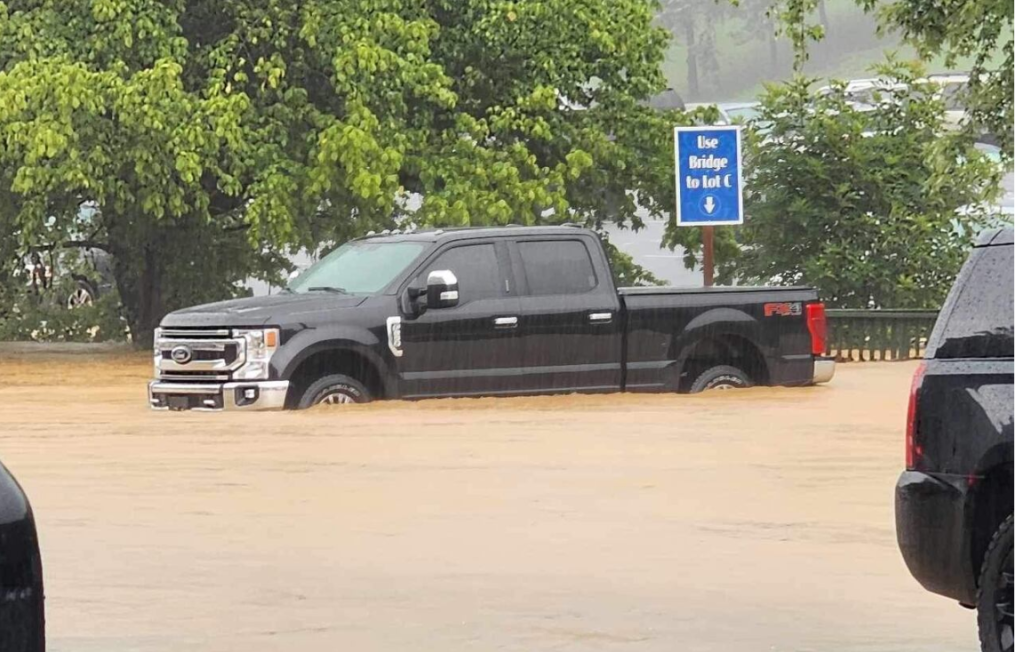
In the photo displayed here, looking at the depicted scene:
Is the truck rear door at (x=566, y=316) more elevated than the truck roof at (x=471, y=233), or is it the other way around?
the truck roof at (x=471, y=233)

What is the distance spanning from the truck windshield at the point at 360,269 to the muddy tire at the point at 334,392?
833mm

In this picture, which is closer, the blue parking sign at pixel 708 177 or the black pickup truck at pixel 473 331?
the black pickup truck at pixel 473 331

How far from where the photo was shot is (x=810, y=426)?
808 inches

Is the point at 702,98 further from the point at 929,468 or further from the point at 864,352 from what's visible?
the point at 929,468

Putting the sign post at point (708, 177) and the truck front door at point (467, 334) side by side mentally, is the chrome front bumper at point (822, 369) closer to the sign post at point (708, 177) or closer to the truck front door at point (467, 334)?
the truck front door at point (467, 334)

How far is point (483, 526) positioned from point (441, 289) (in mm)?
6520

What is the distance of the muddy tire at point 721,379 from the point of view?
21.5 meters

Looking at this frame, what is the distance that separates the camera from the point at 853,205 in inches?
1251

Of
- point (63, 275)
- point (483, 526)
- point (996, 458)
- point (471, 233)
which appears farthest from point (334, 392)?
point (63, 275)

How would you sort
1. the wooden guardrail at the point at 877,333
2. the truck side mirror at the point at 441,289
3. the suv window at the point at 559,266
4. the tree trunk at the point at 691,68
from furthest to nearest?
1. the tree trunk at the point at 691,68
2. the wooden guardrail at the point at 877,333
3. the suv window at the point at 559,266
4. the truck side mirror at the point at 441,289

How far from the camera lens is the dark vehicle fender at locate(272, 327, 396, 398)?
19.4 meters

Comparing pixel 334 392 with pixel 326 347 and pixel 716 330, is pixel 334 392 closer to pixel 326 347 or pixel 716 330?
pixel 326 347

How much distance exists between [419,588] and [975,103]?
52.0ft

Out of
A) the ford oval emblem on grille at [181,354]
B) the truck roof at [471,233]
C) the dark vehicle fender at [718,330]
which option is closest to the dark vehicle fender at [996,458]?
the ford oval emblem on grille at [181,354]
